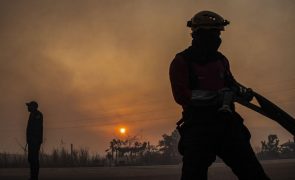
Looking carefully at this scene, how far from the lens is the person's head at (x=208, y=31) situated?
5.04m

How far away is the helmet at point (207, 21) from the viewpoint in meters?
5.04

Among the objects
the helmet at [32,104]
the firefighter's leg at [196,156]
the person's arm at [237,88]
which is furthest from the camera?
the helmet at [32,104]

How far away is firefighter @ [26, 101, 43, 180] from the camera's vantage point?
510 inches

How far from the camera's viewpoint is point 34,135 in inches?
513

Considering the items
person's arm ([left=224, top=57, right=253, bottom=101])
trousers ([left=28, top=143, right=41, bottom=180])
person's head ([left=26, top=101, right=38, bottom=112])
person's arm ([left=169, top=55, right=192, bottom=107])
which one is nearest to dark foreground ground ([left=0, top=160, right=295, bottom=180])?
trousers ([left=28, top=143, right=41, bottom=180])

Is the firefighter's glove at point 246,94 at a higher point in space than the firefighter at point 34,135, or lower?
lower

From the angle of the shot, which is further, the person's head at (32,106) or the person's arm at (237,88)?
the person's head at (32,106)

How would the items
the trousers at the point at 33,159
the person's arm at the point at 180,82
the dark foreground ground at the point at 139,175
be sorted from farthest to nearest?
the dark foreground ground at the point at 139,175 < the trousers at the point at 33,159 < the person's arm at the point at 180,82

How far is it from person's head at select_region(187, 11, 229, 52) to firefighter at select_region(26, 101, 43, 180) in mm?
8543

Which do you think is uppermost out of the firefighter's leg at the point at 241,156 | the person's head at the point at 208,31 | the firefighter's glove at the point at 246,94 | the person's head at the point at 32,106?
the person's head at the point at 32,106

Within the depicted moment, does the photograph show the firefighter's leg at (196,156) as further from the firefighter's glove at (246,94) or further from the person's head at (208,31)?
the person's head at (208,31)

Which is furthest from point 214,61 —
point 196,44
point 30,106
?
point 30,106

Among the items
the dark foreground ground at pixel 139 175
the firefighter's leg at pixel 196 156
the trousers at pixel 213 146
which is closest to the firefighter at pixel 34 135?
the dark foreground ground at pixel 139 175

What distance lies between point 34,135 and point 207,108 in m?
8.85
